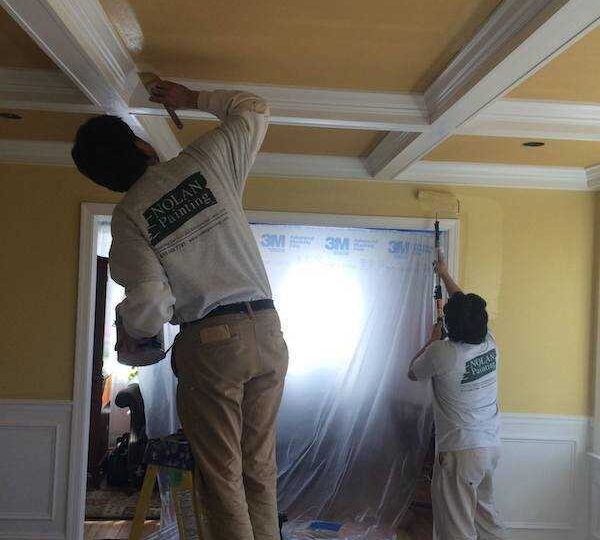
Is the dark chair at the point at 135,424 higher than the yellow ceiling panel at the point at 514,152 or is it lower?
lower

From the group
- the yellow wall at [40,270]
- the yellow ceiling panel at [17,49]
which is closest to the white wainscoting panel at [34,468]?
the yellow wall at [40,270]

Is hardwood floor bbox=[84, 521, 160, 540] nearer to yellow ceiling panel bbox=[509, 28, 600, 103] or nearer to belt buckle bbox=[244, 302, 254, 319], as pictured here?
belt buckle bbox=[244, 302, 254, 319]

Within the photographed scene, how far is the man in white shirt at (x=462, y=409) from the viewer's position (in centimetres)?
328

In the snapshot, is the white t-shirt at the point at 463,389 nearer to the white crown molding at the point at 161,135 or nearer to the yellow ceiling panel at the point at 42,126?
the white crown molding at the point at 161,135


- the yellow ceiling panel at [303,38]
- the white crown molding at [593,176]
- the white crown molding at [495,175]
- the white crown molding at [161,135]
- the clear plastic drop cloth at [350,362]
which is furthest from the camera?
the clear plastic drop cloth at [350,362]

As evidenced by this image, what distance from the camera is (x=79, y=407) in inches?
156

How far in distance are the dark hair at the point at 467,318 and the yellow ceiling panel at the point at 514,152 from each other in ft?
2.70

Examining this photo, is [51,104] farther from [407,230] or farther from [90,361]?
[407,230]

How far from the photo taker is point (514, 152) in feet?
12.4

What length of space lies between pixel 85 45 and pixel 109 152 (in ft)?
1.63

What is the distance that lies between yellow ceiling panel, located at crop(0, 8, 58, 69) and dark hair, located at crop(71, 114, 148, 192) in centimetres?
62

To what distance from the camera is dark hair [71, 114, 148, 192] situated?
1.72 metres

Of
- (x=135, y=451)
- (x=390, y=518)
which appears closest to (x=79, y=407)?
(x=135, y=451)

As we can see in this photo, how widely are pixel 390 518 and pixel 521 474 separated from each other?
37.5 inches
